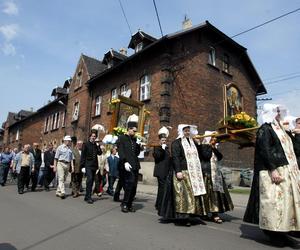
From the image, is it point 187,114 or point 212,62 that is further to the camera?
point 212,62

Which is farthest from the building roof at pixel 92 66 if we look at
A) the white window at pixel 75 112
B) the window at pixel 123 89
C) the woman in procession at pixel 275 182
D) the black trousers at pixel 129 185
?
the woman in procession at pixel 275 182

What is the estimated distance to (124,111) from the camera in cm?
1359

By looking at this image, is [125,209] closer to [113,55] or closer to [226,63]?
[226,63]

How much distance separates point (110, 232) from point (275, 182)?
8.83 feet

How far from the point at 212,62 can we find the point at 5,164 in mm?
13488

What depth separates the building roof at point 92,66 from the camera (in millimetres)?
29628

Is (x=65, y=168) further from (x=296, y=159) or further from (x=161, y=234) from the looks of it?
(x=296, y=159)

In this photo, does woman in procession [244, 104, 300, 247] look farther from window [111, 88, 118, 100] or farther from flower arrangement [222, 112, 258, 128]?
window [111, 88, 118, 100]

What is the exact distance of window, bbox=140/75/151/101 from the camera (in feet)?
67.8

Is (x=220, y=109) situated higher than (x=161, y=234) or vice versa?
(x=220, y=109)

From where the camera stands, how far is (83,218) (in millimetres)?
6934

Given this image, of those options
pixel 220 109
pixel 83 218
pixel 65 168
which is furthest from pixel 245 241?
pixel 220 109

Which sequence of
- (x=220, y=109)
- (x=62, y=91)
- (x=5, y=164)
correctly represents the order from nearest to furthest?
(x=5, y=164) < (x=220, y=109) < (x=62, y=91)

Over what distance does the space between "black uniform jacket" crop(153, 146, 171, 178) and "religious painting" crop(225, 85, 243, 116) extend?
14.3m
